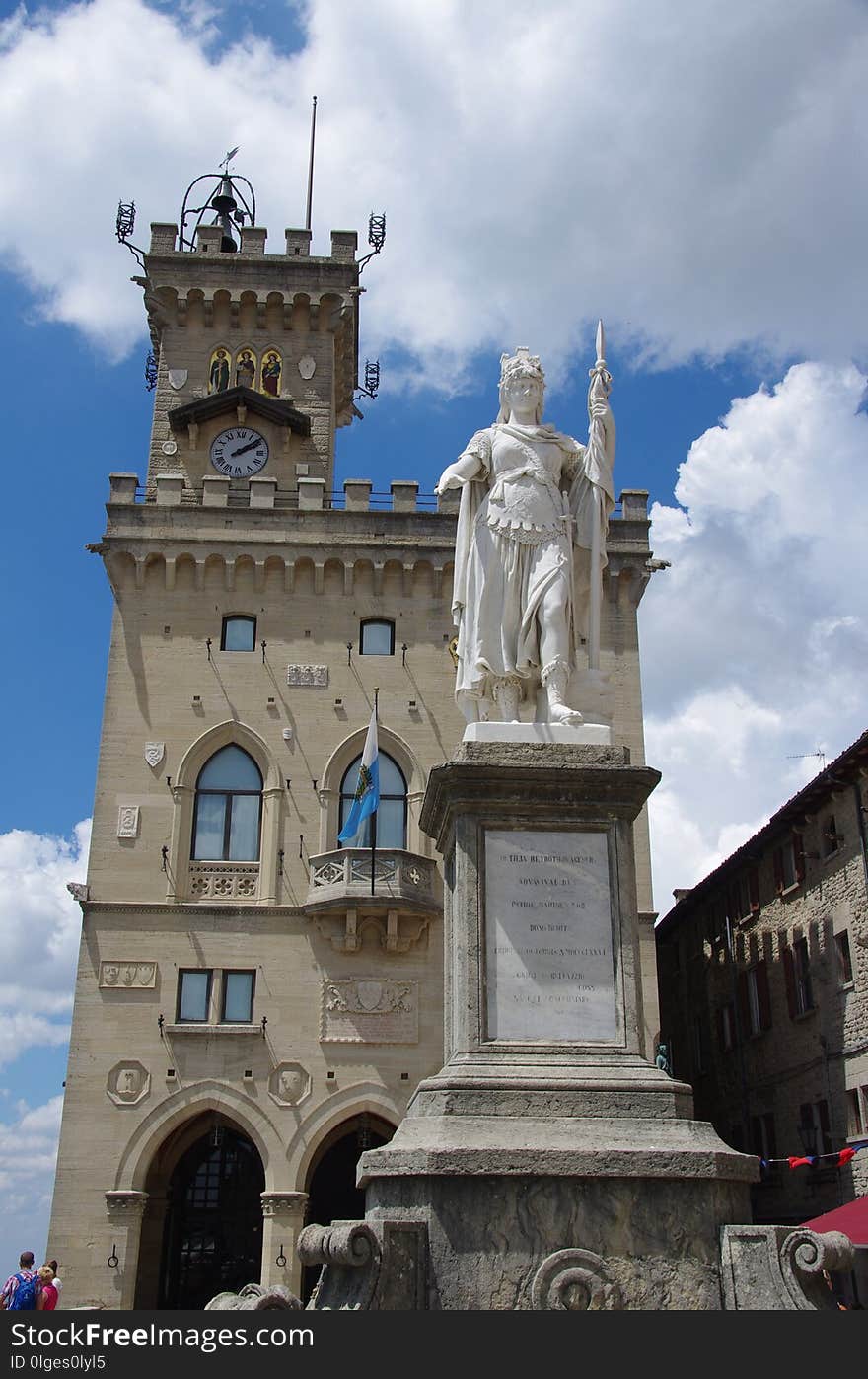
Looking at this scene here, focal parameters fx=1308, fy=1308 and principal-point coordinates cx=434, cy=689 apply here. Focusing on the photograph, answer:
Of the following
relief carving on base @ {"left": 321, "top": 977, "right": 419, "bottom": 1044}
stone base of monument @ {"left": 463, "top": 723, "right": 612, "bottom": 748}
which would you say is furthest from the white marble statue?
relief carving on base @ {"left": 321, "top": 977, "right": 419, "bottom": 1044}

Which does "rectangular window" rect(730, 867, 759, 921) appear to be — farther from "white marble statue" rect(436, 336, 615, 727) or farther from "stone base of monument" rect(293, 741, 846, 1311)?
"stone base of monument" rect(293, 741, 846, 1311)

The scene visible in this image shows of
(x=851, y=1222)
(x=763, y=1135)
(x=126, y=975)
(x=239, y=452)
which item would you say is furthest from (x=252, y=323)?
(x=851, y=1222)

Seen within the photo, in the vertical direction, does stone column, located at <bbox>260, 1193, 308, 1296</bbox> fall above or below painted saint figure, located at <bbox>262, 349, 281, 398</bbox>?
below

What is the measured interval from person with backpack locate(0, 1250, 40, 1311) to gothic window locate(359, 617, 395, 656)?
19487 millimetres

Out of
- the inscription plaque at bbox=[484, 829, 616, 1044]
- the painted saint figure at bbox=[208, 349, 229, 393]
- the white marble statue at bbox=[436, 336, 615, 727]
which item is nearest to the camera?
the inscription plaque at bbox=[484, 829, 616, 1044]

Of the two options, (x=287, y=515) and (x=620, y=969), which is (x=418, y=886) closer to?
(x=287, y=515)

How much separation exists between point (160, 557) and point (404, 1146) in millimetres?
25431

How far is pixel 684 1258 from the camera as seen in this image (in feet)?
25.0

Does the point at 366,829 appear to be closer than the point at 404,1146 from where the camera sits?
No

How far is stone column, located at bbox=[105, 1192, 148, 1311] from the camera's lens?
2616 cm

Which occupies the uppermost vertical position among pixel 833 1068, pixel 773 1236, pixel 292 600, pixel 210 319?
pixel 210 319

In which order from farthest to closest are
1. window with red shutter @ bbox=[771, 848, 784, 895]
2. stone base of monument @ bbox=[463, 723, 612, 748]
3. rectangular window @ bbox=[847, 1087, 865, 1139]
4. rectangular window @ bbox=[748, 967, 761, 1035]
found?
rectangular window @ bbox=[748, 967, 761, 1035] → window with red shutter @ bbox=[771, 848, 784, 895] → rectangular window @ bbox=[847, 1087, 865, 1139] → stone base of monument @ bbox=[463, 723, 612, 748]

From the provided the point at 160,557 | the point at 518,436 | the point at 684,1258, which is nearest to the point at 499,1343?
the point at 684,1258

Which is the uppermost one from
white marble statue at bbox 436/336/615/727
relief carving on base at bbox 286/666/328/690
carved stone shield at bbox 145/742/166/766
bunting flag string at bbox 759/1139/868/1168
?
relief carving on base at bbox 286/666/328/690
